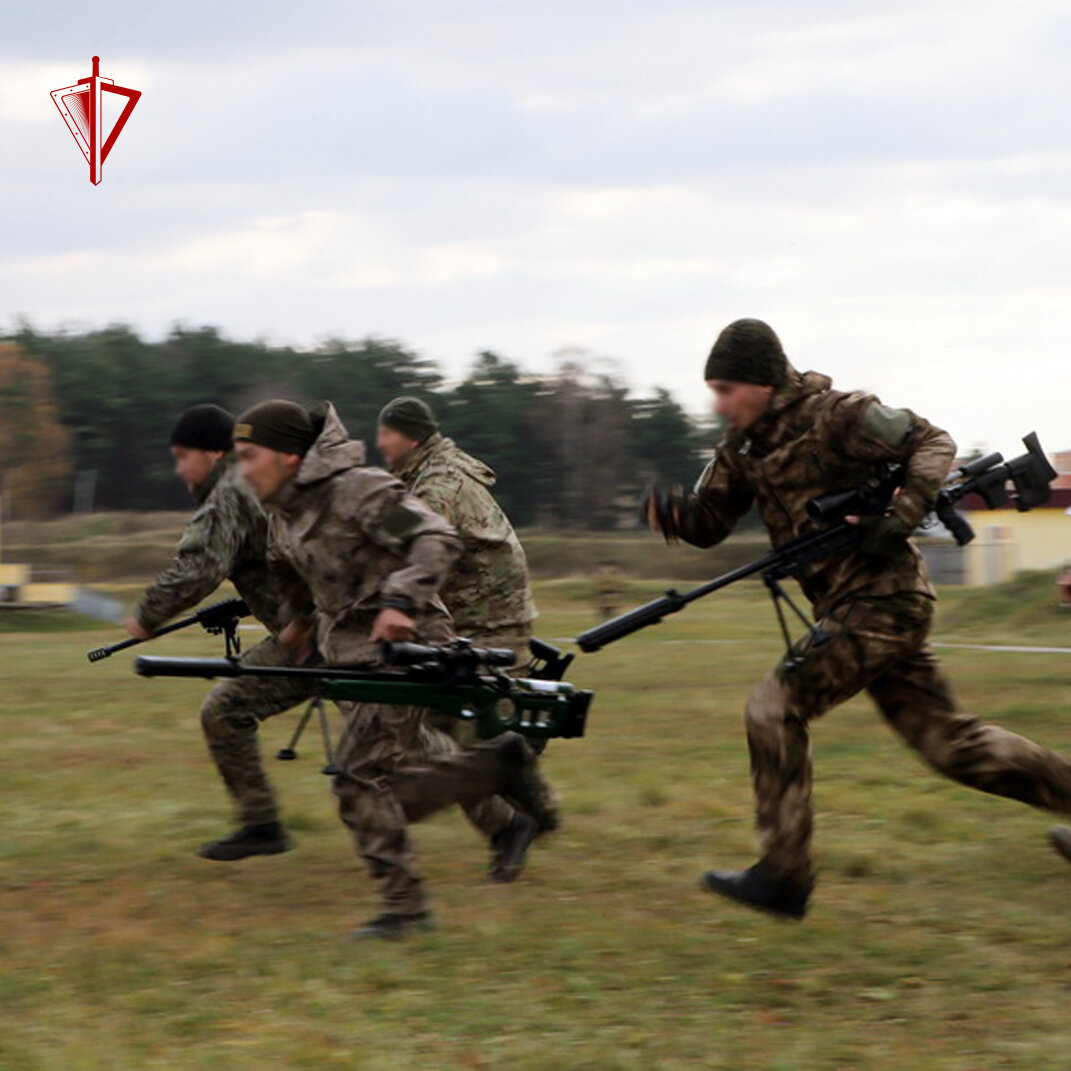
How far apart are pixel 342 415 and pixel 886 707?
70764mm

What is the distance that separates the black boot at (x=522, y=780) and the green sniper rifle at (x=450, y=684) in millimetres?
465

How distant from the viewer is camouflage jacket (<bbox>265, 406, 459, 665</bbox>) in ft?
20.3

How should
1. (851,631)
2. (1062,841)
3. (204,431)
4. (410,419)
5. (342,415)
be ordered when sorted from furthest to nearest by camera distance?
(342,415)
(410,419)
(204,431)
(1062,841)
(851,631)

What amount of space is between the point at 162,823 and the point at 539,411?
70.3m

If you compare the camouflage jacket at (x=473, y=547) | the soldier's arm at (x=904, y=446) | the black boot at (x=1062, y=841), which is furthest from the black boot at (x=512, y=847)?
the soldier's arm at (x=904, y=446)

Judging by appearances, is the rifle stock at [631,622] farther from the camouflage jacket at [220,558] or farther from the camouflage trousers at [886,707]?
the camouflage jacket at [220,558]

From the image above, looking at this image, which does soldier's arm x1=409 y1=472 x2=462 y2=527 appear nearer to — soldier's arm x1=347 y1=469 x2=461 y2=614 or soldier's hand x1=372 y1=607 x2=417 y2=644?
soldier's arm x1=347 y1=469 x2=461 y2=614

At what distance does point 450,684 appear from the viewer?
613cm

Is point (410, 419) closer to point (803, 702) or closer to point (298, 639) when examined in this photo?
→ point (298, 639)

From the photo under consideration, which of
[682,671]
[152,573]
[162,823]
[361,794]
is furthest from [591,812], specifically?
[152,573]

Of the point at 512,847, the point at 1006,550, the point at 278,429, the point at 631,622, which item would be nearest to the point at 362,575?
the point at 278,429

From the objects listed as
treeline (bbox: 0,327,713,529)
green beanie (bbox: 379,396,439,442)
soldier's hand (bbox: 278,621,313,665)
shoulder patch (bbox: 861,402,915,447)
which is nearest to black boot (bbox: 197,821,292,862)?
soldier's hand (bbox: 278,621,313,665)

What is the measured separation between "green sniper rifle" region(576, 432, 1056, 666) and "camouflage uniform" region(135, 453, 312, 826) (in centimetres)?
184

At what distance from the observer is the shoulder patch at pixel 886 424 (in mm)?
6039
